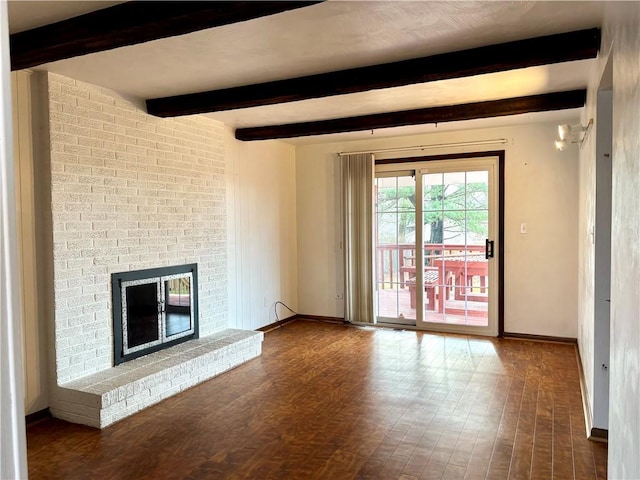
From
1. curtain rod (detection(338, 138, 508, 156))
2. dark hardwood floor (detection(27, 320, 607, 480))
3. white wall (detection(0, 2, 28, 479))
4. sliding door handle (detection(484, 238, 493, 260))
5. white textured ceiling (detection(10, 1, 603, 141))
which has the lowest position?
dark hardwood floor (detection(27, 320, 607, 480))

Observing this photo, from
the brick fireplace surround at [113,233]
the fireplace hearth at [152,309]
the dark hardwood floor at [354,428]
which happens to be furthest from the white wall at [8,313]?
the fireplace hearth at [152,309]

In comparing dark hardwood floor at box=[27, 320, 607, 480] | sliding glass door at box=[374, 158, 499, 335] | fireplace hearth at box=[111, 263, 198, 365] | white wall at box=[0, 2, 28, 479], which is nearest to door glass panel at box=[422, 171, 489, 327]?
sliding glass door at box=[374, 158, 499, 335]

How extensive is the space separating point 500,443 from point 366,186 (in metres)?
3.84

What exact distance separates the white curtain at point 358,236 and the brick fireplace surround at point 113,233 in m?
1.86

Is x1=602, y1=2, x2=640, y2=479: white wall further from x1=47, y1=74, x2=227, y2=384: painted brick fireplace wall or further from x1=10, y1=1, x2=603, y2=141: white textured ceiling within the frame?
x1=47, y1=74, x2=227, y2=384: painted brick fireplace wall

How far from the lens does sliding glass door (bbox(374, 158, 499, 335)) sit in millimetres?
5605

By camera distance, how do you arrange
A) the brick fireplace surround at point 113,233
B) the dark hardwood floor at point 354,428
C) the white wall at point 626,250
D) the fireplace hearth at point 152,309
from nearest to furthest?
the white wall at point 626,250, the dark hardwood floor at point 354,428, the brick fireplace surround at point 113,233, the fireplace hearth at point 152,309

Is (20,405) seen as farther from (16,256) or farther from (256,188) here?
(256,188)

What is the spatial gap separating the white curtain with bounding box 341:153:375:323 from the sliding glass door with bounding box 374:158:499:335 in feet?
0.58

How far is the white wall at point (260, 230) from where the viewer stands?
545 centimetres

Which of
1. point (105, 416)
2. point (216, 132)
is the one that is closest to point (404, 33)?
point (216, 132)

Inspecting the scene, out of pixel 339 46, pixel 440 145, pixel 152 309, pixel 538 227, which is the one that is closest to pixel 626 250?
pixel 339 46

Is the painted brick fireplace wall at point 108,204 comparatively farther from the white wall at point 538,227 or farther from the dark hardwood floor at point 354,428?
the white wall at point 538,227

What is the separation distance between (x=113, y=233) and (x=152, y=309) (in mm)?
822
